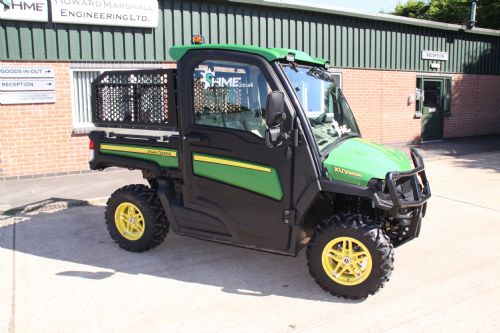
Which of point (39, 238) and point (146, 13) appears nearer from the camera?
point (39, 238)

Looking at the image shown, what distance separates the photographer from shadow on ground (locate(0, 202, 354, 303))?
14.3 feet

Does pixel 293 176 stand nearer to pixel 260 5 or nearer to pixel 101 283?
pixel 101 283

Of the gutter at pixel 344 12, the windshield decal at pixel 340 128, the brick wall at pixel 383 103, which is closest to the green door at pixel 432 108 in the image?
the brick wall at pixel 383 103

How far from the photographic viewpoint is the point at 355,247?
3961 millimetres

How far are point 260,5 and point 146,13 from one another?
2.91 meters

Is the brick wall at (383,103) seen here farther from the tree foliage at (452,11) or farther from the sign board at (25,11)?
the tree foliage at (452,11)

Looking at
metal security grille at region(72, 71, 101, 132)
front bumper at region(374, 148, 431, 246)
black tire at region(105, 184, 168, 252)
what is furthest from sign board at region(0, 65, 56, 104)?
front bumper at region(374, 148, 431, 246)

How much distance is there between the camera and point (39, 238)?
5.71m

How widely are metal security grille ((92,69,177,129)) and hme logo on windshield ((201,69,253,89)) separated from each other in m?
0.36

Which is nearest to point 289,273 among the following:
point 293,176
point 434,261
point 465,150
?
point 293,176

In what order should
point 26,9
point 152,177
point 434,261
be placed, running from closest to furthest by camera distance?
point 434,261 → point 152,177 → point 26,9

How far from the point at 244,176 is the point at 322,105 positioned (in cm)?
101

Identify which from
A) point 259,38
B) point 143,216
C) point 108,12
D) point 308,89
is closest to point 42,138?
point 108,12

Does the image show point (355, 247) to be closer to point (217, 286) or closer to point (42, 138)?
point (217, 286)
